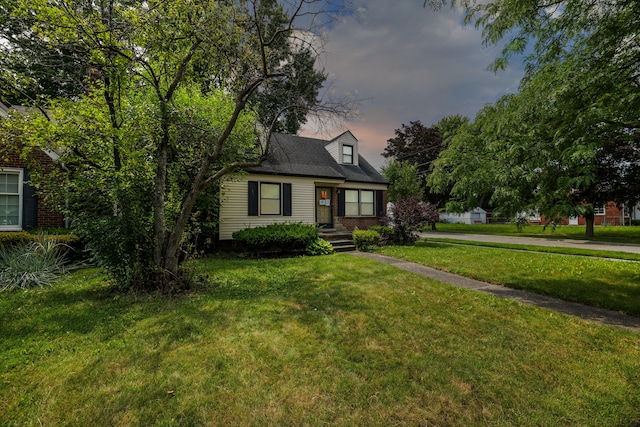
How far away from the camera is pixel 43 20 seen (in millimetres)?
4660

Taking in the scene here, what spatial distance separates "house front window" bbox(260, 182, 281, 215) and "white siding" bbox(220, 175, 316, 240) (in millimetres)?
240

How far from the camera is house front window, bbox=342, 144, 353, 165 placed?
16672 mm

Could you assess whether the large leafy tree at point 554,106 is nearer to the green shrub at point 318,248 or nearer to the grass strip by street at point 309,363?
the grass strip by street at point 309,363

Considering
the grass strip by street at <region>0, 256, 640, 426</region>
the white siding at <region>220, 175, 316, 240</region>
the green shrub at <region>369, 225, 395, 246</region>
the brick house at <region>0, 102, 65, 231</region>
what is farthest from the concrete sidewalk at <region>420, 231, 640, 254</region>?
the brick house at <region>0, 102, 65, 231</region>

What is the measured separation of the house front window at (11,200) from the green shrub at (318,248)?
9.20 m

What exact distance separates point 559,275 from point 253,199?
10593mm

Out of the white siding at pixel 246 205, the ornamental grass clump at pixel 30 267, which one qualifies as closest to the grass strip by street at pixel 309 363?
the ornamental grass clump at pixel 30 267

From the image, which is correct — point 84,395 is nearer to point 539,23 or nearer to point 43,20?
point 43,20

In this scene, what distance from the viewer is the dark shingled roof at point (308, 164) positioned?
1309cm

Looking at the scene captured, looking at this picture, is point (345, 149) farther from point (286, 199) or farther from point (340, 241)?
point (340, 241)

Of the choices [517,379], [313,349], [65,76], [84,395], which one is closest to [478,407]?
[517,379]

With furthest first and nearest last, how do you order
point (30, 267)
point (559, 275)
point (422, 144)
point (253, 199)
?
point (422, 144)
point (253, 199)
point (559, 275)
point (30, 267)

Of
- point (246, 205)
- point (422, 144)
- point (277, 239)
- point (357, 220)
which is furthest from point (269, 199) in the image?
point (422, 144)

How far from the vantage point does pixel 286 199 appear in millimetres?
12867
